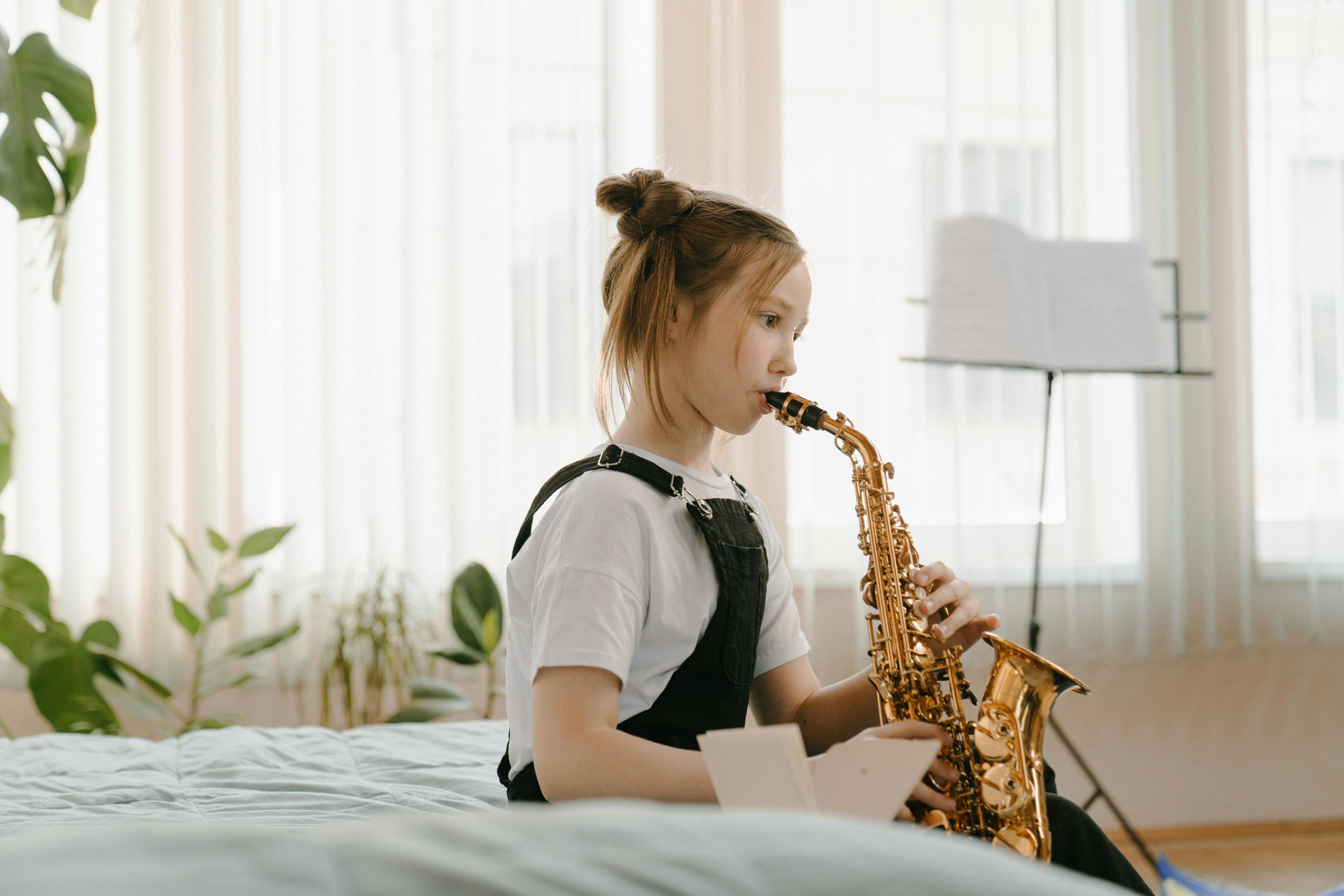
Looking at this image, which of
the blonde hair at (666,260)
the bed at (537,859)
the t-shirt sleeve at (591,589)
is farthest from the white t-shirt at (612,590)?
the bed at (537,859)

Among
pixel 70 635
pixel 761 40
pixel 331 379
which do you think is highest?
pixel 761 40

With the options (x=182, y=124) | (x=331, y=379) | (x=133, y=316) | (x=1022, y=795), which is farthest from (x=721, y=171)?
(x=1022, y=795)

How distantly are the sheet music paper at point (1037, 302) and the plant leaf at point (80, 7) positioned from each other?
5.92ft

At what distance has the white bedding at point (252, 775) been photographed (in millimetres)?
1222

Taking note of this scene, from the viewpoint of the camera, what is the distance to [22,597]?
7.43ft

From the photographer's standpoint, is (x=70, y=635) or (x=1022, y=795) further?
(x=70, y=635)

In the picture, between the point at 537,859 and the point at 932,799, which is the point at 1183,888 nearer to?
the point at 932,799

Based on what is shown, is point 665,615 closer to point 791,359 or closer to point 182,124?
point 791,359

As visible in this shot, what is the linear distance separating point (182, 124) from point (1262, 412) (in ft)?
10.1

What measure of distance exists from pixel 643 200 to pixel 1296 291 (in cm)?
252

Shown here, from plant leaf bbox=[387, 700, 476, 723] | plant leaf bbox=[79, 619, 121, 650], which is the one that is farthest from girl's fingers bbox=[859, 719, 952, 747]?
plant leaf bbox=[79, 619, 121, 650]

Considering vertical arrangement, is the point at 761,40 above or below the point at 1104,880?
above

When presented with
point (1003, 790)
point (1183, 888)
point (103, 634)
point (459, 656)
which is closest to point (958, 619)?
point (1003, 790)

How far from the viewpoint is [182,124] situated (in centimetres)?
265
